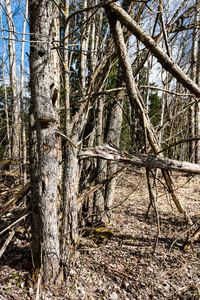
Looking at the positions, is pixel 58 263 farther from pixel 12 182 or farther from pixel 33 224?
pixel 12 182

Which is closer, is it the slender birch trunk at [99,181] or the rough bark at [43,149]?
the rough bark at [43,149]

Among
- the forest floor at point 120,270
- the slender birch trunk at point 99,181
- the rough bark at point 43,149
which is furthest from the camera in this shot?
the slender birch trunk at point 99,181

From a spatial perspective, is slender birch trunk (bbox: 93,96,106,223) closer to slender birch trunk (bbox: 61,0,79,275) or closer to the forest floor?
the forest floor

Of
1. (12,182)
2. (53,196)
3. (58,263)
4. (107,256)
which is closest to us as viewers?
(53,196)

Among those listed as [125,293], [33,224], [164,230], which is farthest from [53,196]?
[164,230]

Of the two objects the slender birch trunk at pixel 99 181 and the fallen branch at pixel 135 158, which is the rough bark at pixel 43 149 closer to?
the fallen branch at pixel 135 158

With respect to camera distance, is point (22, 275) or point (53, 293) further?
point (22, 275)

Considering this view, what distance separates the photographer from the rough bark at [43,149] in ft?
7.38

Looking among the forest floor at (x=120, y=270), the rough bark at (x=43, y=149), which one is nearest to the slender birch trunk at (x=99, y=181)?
the forest floor at (x=120, y=270)

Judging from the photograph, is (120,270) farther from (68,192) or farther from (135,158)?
(135,158)

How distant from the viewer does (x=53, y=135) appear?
94.1 inches

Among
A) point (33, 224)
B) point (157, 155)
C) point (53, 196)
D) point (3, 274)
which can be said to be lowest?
point (3, 274)

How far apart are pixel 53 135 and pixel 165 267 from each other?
9.65 ft

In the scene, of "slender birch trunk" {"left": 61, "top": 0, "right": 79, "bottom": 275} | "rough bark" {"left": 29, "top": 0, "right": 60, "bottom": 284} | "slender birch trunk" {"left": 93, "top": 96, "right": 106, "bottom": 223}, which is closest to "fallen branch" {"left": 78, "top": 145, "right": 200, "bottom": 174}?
"slender birch trunk" {"left": 61, "top": 0, "right": 79, "bottom": 275}
